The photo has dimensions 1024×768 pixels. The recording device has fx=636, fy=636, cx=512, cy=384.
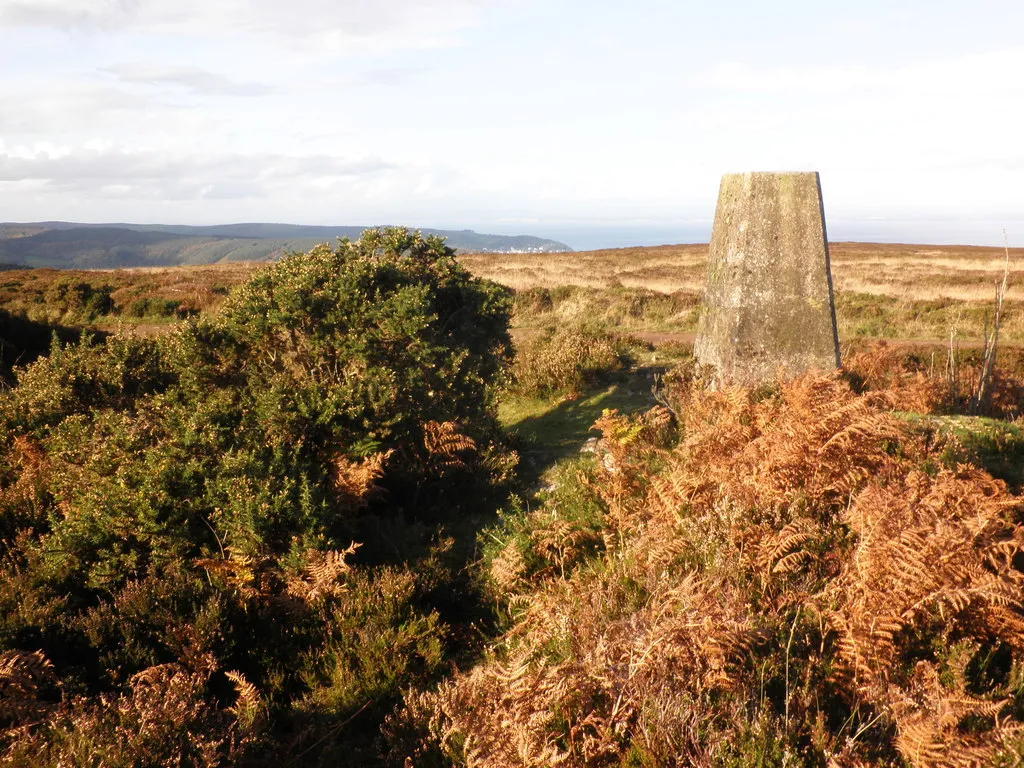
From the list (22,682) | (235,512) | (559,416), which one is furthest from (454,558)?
(559,416)

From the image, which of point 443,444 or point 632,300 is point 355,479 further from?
point 632,300

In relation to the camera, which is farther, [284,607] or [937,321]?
[937,321]

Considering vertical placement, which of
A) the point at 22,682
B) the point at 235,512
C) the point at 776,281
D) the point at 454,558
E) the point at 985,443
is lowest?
the point at 454,558

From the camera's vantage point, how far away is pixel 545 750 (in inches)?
114

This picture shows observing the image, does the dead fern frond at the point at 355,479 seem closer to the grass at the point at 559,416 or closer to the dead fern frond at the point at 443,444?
the dead fern frond at the point at 443,444

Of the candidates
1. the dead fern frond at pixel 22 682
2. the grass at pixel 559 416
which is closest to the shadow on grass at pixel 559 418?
the grass at pixel 559 416

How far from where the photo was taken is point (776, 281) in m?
7.61

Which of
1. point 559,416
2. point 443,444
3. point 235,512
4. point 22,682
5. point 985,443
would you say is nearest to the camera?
point 22,682

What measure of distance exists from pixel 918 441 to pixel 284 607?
550 centimetres

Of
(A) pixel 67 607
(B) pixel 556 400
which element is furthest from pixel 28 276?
(A) pixel 67 607

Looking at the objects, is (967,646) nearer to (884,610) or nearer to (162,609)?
(884,610)

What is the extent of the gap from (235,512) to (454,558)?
6.51 ft

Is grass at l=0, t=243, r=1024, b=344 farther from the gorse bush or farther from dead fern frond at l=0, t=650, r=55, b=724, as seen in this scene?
dead fern frond at l=0, t=650, r=55, b=724

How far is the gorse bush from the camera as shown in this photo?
3.82 meters
